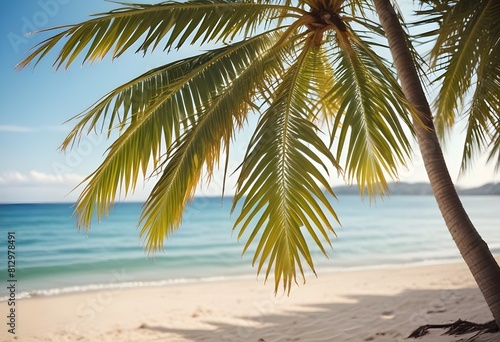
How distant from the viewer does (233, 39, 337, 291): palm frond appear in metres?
3.66

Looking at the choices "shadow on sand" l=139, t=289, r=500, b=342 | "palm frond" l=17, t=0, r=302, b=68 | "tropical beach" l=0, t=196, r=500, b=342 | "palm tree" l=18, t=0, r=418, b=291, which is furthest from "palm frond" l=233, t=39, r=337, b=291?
"shadow on sand" l=139, t=289, r=500, b=342

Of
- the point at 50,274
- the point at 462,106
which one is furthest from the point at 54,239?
the point at 462,106

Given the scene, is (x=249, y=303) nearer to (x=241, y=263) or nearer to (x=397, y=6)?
(x=397, y=6)

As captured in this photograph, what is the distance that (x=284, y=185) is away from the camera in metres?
3.84

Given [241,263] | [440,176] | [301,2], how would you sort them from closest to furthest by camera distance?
[440,176]
[301,2]
[241,263]

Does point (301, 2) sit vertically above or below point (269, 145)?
above

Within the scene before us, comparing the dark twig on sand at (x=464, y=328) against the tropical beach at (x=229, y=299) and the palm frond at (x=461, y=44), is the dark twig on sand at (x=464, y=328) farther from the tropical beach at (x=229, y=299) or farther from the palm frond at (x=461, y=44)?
the palm frond at (x=461, y=44)

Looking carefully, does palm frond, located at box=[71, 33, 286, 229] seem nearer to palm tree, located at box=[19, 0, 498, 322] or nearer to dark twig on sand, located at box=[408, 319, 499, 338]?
palm tree, located at box=[19, 0, 498, 322]

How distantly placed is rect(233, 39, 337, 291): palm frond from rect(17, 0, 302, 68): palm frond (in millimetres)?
843

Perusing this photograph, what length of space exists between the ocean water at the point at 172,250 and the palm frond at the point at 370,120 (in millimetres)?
2758

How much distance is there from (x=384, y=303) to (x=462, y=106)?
288 centimetres

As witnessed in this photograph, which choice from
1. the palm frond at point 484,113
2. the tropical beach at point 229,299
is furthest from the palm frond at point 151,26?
the tropical beach at point 229,299

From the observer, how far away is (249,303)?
8.27 m

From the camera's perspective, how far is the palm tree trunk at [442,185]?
11.2ft
